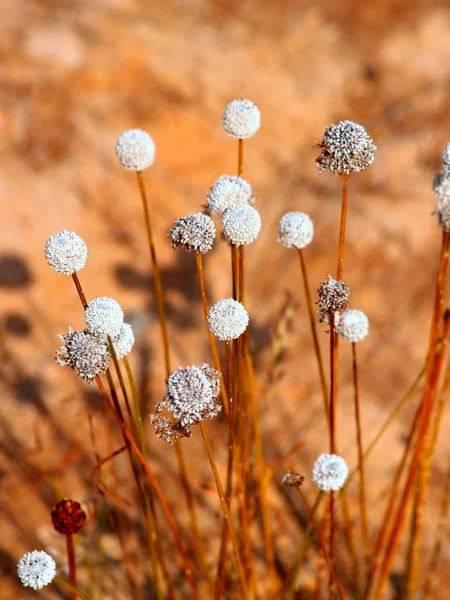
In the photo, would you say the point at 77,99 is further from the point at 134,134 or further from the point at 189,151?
the point at 134,134

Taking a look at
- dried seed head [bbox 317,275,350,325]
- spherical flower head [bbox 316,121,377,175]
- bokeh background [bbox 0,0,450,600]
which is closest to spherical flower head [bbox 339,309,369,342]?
dried seed head [bbox 317,275,350,325]

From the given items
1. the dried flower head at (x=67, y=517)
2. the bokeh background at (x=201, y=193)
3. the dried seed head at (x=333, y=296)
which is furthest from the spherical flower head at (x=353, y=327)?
the bokeh background at (x=201, y=193)

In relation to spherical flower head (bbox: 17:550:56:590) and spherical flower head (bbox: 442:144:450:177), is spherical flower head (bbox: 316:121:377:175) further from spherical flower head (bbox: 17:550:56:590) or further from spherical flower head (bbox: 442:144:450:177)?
spherical flower head (bbox: 17:550:56:590)

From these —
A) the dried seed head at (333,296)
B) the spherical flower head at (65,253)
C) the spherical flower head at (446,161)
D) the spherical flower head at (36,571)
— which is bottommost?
the spherical flower head at (36,571)

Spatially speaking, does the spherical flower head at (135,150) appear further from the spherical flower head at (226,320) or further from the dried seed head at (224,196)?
the spherical flower head at (226,320)

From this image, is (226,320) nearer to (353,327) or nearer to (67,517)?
(353,327)

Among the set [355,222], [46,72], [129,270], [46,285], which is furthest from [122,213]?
[355,222]
